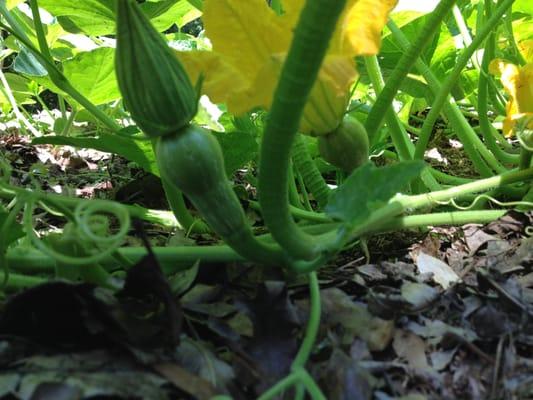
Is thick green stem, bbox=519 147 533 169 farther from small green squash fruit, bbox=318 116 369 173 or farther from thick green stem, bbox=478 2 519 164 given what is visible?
small green squash fruit, bbox=318 116 369 173

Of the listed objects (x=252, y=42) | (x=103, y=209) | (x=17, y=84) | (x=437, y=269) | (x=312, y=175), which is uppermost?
(x=252, y=42)

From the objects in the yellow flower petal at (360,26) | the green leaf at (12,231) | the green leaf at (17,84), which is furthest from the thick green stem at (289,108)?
the green leaf at (17,84)

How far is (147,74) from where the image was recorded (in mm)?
568

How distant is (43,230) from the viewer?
1146mm

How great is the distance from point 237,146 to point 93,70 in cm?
57

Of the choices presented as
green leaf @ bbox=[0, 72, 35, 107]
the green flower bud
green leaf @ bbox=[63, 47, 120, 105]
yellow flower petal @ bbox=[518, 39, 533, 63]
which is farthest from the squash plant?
green leaf @ bbox=[0, 72, 35, 107]

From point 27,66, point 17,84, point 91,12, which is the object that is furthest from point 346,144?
point 17,84

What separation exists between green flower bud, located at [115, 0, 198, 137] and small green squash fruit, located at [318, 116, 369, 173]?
0.93 feet

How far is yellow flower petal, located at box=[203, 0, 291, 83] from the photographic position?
2.31ft

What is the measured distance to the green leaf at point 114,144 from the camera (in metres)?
1.03

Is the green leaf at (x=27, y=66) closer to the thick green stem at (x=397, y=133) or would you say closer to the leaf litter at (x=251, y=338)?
the thick green stem at (x=397, y=133)

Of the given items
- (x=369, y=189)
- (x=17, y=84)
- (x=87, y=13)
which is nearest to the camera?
(x=369, y=189)

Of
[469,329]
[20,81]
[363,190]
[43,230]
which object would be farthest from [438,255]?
[20,81]

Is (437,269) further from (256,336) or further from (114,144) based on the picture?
(114,144)
